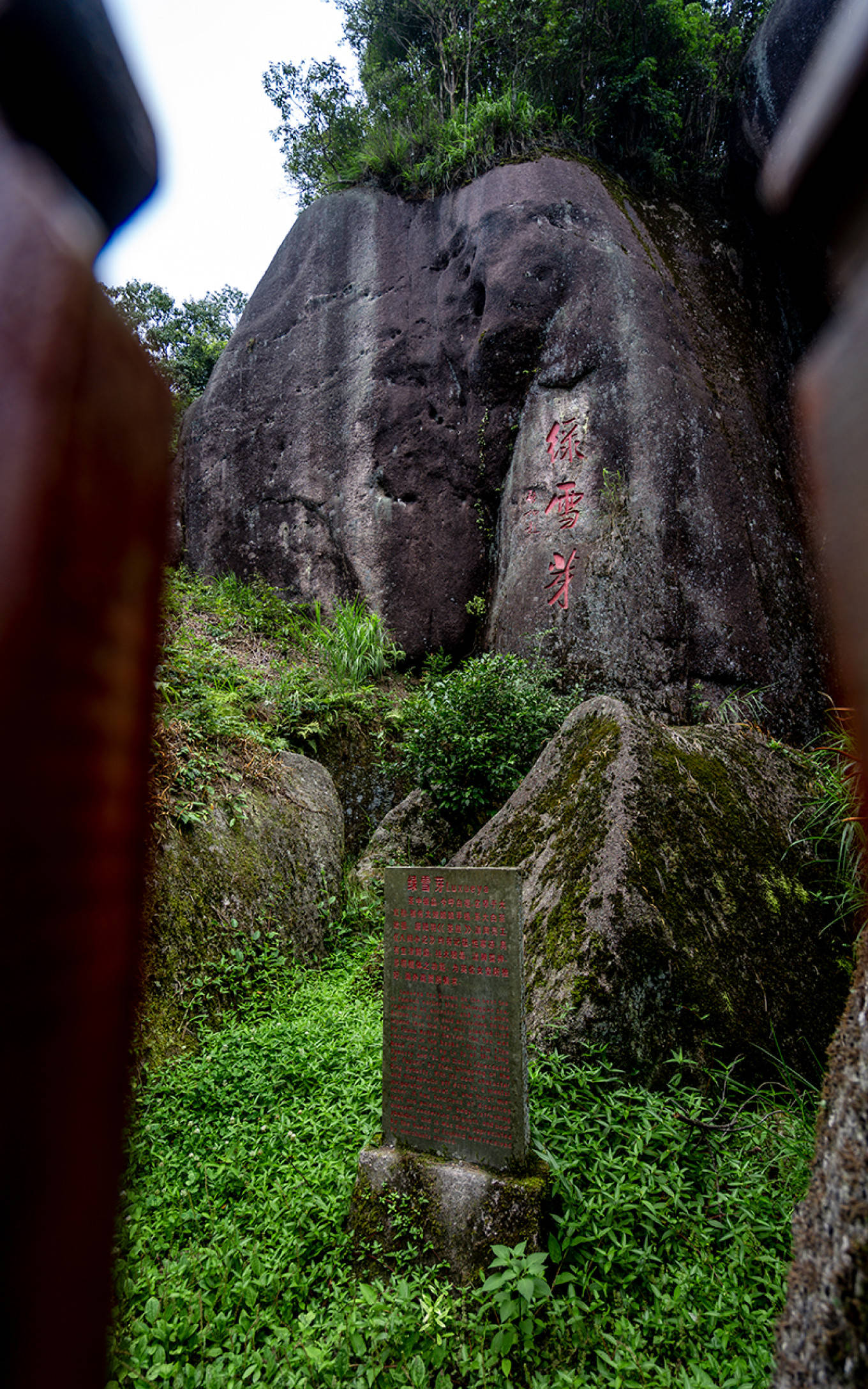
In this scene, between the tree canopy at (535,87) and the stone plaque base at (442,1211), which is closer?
the stone plaque base at (442,1211)

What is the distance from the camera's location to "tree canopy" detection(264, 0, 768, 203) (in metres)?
8.77

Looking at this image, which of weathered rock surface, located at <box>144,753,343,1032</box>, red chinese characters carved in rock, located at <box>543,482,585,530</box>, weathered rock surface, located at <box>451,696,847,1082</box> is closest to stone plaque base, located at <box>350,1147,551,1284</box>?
weathered rock surface, located at <box>451,696,847,1082</box>

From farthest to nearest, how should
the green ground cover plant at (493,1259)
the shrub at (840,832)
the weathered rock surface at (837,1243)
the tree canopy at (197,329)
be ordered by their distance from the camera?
the tree canopy at (197,329)
the shrub at (840,832)
the green ground cover plant at (493,1259)
the weathered rock surface at (837,1243)

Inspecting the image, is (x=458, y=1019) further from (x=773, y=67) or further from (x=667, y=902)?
(x=773, y=67)

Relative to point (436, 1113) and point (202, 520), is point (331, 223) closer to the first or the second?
point (202, 520)

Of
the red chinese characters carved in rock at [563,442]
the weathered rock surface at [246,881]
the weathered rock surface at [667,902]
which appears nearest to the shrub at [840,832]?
the weathered rock surface at [667,902]

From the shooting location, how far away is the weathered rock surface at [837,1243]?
754 mm

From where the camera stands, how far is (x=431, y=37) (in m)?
10.6

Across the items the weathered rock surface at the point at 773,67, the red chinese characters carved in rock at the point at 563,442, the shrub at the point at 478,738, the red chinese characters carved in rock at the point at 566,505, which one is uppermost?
the weathered rock surface at the point at 773,67

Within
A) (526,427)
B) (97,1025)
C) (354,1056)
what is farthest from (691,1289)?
(526,427)

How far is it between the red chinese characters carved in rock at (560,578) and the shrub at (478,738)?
1443 millimetres

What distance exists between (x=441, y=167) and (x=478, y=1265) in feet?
39.0

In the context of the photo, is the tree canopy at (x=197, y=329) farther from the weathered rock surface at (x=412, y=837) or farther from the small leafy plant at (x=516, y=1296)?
the small leafy plant at (x=516, y=1296)

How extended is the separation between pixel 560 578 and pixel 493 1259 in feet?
19.6
